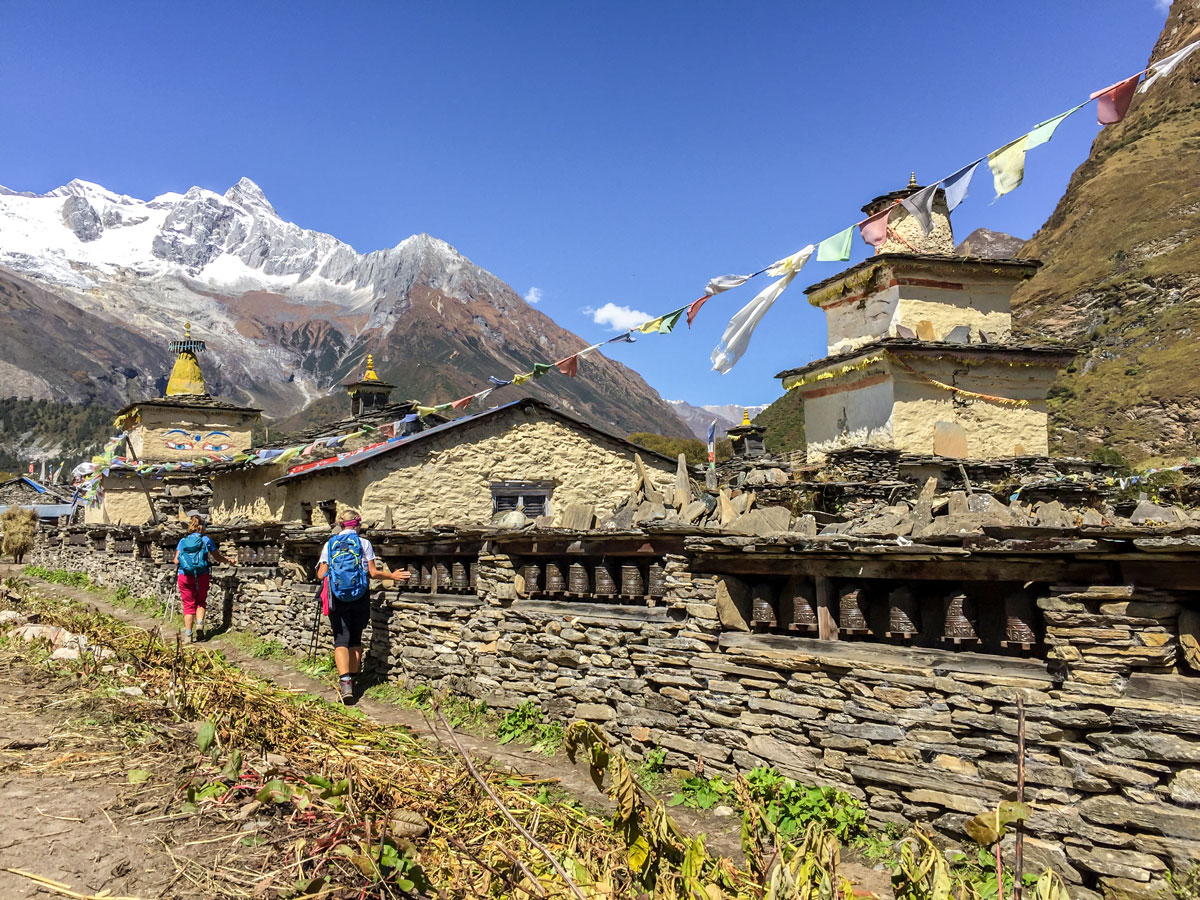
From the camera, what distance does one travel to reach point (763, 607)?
5.60 metres

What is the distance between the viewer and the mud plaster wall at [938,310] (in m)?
13.9

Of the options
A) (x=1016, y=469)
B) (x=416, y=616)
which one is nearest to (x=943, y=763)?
(x=416, y=616)

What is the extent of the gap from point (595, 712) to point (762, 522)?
2.32 m

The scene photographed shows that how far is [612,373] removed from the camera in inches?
7343

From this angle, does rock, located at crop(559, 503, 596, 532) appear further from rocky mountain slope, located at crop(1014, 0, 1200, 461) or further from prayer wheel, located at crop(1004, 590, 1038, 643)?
rocky mountain slope, located at crop(1014, 0, 1200, 461)

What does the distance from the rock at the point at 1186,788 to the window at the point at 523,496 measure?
12.5 meters

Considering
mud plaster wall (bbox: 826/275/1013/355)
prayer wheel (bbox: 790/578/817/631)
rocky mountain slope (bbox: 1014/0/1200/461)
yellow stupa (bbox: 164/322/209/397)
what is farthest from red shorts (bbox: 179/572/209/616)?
rocky mountain slope (bbox: 1014/0/1200/461)

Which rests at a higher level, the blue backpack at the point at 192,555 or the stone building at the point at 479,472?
the stone building at the point at 479,472

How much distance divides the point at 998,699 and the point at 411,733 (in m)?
4.62

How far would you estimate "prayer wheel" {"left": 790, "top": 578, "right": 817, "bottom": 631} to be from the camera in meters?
5.32

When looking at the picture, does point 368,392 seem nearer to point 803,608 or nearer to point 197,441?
point 197,441

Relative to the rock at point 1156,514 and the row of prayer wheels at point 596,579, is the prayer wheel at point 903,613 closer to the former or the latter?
the rock at point 1156,514

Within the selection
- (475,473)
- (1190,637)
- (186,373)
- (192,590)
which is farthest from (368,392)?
(1190,637)

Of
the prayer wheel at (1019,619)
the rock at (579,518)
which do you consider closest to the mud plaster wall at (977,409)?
the rock at (579,518)
